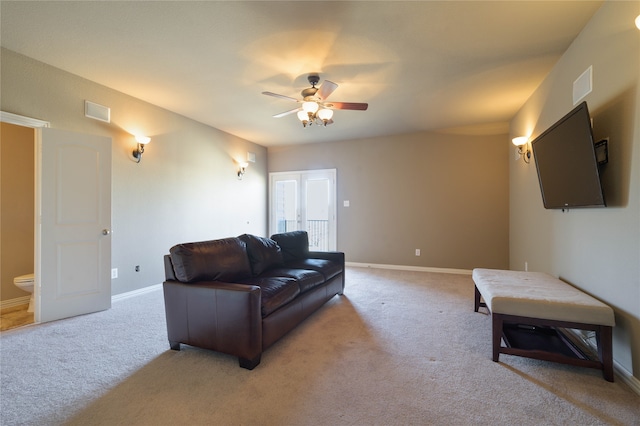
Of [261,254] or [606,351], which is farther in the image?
[261,254]

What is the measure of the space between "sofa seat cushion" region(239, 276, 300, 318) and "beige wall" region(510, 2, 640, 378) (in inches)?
94.8

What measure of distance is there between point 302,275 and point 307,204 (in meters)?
3.55

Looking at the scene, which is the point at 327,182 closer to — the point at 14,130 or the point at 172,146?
the point at 172,146

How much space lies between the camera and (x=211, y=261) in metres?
2.45

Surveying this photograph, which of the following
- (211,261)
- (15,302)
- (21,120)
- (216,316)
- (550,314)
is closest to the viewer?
(550,314)

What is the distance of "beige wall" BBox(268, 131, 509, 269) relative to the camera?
16.0 ft

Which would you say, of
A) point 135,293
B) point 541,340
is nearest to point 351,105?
point 541,340

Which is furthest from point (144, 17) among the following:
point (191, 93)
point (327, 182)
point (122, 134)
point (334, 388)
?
point (327, 182)

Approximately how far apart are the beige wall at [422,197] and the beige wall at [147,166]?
1996 mm

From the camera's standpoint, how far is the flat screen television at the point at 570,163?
6.82ft

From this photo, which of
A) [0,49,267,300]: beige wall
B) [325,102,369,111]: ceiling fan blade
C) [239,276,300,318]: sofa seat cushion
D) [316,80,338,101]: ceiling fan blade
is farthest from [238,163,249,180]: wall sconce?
[239,276,300,318]: sofa seat cushion

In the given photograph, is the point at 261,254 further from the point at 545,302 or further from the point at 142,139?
the point at 545,302

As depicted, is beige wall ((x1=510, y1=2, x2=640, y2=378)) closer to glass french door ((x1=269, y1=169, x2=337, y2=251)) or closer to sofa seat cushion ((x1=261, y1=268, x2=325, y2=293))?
sofa seat cushion ((x1=261, y1=268, x2=325, y2=293))

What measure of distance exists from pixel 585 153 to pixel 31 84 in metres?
5.14
